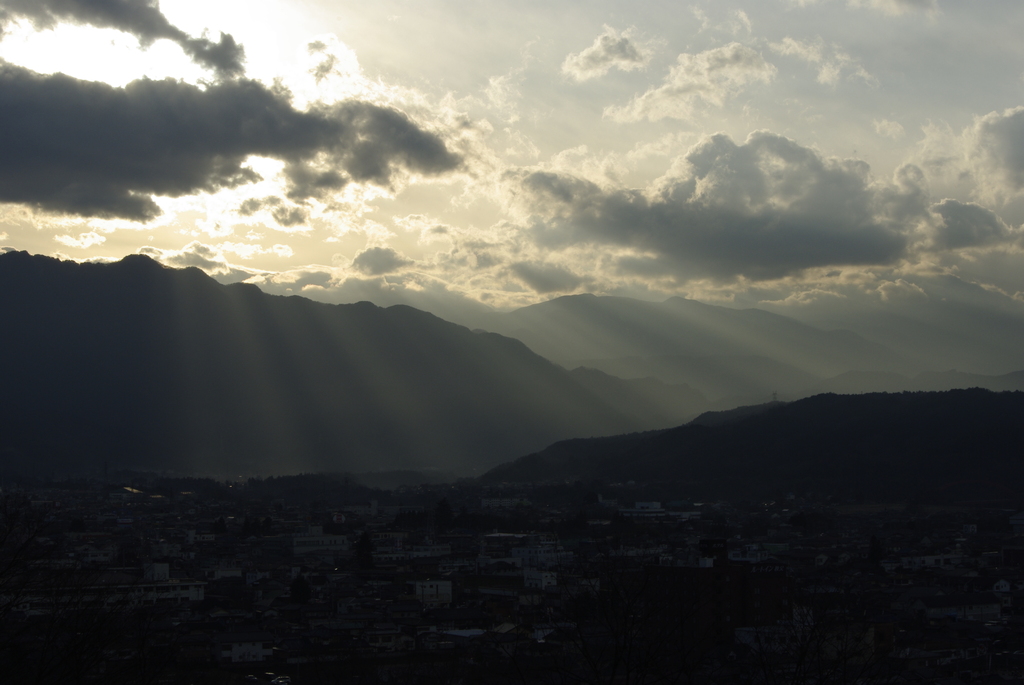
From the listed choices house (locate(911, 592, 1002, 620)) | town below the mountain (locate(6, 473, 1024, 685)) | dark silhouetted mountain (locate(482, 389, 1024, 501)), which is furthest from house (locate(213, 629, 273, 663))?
dark silhouetted mountain (locate(482, 389, 1024, 501))

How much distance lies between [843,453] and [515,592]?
76.5 meters

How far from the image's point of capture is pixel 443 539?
211 feet

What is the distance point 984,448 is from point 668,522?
138ft

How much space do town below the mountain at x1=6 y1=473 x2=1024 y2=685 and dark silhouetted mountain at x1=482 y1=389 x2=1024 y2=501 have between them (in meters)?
6.98

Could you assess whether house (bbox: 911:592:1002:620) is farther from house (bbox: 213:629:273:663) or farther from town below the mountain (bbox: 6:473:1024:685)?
house (bbox: 213:629:273:663)

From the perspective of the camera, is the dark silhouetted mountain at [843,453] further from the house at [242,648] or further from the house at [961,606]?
the house at [242,648]

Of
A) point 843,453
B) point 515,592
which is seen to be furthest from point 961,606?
point 843,453

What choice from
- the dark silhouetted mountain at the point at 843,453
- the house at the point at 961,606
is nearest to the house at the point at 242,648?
the house at the point at 961,606

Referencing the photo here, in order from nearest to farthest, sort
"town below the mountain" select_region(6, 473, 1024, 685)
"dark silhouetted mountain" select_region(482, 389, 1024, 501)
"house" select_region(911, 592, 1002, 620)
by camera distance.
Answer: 1. "town below the mountain" select_region(6, 473, 1024, 685)
2. "house" select_region(911, 592, 1002, 620)
3. "dark silhouetted mountain" select_region(482, 389, 1024, 501)

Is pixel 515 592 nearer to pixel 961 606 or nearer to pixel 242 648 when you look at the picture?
pixel 242 648

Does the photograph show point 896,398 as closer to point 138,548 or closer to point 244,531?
point 244,531

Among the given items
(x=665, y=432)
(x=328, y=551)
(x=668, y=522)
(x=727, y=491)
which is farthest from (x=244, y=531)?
(x=665, y=432)

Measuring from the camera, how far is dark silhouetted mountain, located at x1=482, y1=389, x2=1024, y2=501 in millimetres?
97188

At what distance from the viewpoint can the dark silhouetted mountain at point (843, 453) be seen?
9719 cm
